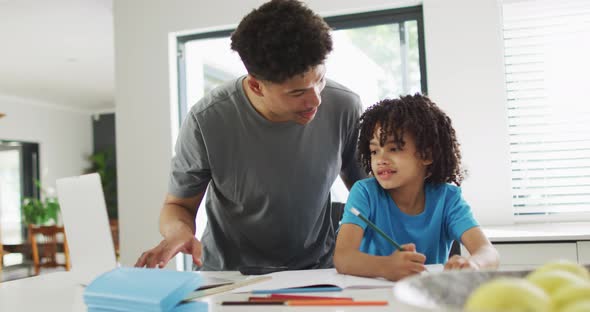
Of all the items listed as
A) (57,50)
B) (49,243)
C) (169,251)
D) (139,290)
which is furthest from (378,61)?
(49,243)

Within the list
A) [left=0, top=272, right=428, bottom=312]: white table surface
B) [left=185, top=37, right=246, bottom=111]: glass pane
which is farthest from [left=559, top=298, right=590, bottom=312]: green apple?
[left=185, top=37, right=246, bottom=111]: glass pane

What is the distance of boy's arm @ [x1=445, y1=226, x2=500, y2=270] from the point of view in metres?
1.02

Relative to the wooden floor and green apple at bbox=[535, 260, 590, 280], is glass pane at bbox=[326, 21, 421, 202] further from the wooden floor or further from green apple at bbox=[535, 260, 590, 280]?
the wooden floor

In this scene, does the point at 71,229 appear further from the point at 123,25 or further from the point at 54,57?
the point at 54,57

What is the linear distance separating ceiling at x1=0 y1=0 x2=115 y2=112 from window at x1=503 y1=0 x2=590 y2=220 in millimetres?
3250

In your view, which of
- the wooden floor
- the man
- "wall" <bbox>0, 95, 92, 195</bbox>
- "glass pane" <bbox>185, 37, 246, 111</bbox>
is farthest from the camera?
"wall" <bbox>0, 95, 92, 195</bbox>

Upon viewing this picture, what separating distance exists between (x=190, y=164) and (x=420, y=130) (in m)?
0.68

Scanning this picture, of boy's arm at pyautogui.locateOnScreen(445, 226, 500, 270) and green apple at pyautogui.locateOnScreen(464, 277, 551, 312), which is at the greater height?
green apple at pyautogui.locateOnScreen(464, 277, 551, 312)

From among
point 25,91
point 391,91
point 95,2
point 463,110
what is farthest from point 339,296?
point 25,91

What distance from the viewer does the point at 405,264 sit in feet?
3.52

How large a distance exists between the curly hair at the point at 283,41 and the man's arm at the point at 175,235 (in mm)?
441

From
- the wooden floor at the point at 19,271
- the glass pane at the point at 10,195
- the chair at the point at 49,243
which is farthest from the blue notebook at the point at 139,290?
the glass pane at the point at 10,195

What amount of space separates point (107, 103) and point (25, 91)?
1599mm

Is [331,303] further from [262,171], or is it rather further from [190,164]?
[190,164]
